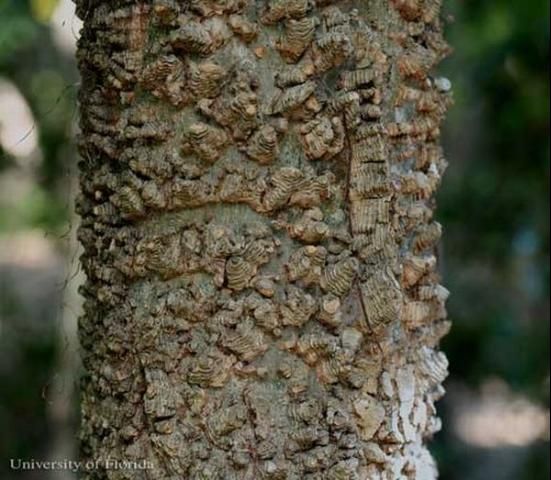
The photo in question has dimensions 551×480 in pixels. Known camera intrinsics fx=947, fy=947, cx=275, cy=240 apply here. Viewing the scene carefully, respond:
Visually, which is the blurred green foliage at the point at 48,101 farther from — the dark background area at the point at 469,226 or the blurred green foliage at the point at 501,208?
the blurred green foliage at the point at 501,208

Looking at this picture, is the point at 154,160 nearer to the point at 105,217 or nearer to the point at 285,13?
the point at 105,217

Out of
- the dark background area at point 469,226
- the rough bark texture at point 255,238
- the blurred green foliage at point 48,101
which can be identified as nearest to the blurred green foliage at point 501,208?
the dark background area at point 469,226

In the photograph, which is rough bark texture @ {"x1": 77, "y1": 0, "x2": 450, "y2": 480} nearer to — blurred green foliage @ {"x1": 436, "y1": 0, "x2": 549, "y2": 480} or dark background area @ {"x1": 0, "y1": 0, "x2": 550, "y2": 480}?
dark background area @ {"x1": 0, "y1": 0, "x2": 550, "y2": 480}

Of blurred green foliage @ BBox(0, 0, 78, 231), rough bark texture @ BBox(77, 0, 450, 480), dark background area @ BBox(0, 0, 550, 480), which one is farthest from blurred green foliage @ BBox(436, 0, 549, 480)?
rough bark texture @ BBox(77, 0, 450, 480)

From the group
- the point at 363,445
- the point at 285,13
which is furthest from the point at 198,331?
the point at 285,13

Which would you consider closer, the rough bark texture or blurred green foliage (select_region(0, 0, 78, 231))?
the rough bark texture

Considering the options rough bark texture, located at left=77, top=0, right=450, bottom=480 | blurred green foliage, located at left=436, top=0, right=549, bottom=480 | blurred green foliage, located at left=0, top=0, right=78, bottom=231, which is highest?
blurred green foliage, located at left=0, top=0, right=78, bottom=231
